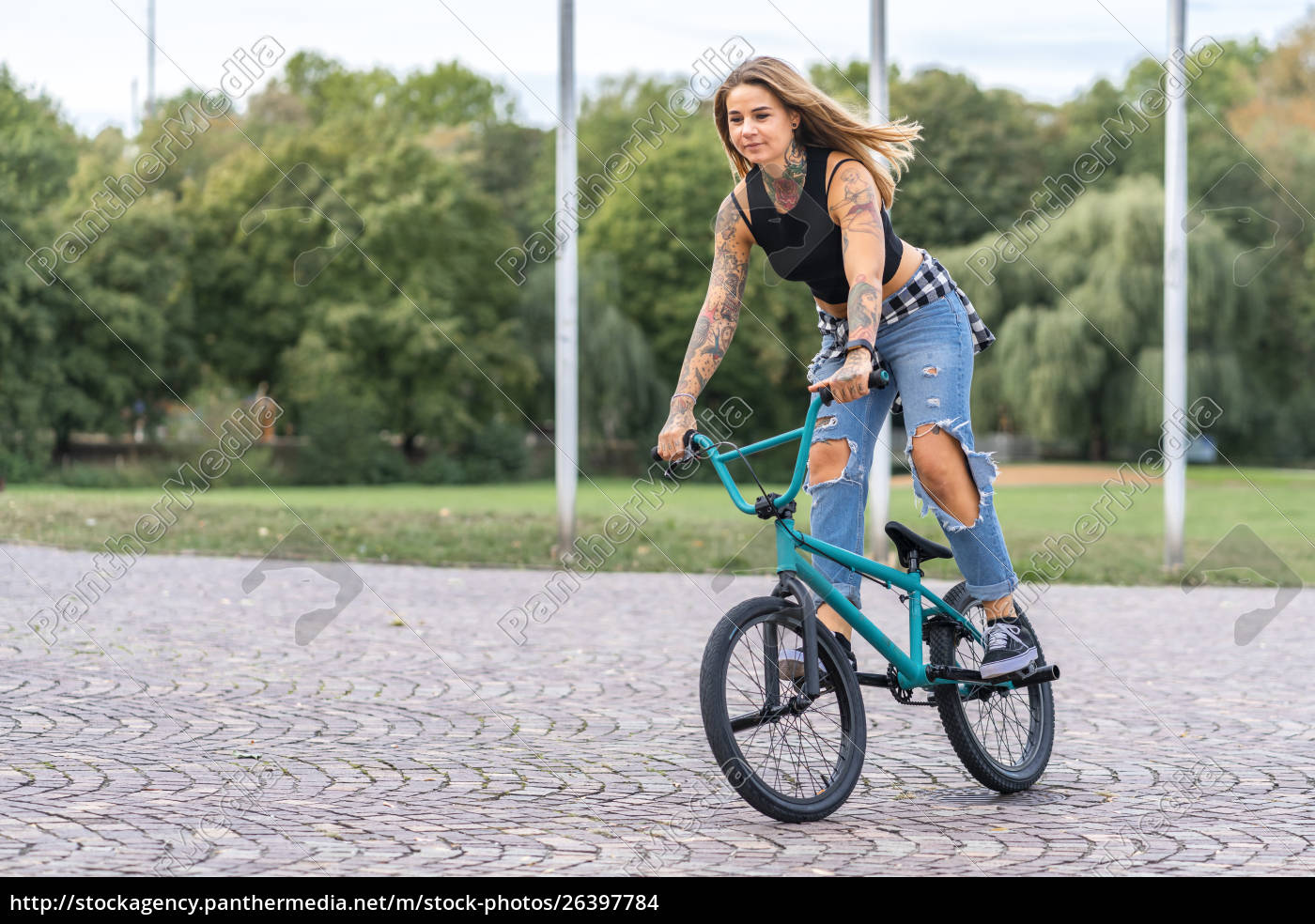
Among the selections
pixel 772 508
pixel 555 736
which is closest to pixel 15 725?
pixel 555 736

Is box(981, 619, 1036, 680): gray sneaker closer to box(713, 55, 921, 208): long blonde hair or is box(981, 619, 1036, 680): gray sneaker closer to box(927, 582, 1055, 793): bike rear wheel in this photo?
box(927, 582, 1055, 793): bike rear wheel

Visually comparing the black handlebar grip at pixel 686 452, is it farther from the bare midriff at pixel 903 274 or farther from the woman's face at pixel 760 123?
the woman's face at pixel 760 123

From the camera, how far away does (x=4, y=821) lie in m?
3.76

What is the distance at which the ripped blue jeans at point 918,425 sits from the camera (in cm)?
432

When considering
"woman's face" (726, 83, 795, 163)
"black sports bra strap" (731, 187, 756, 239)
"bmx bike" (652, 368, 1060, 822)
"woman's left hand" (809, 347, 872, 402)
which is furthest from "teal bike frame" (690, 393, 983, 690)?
"woman's face" (726, 83, 795, 163)

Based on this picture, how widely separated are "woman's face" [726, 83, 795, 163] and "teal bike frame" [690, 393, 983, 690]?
706 mm

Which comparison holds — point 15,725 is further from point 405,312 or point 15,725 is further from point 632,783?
point 405,312

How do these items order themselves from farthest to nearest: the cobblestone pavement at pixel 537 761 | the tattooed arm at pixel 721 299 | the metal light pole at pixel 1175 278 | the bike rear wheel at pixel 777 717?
the metal light pole at pixel 1175 278 < the tattooed arm at pixel 721 299 < the bike rear wheel at pixel 777 717 < the cobblestone pavement at pixel 537 761

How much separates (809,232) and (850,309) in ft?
0.94

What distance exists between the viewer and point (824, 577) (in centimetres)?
417

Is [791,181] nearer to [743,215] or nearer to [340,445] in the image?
[743,215]

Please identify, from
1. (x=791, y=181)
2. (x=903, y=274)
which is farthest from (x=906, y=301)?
(x=791, y=181)

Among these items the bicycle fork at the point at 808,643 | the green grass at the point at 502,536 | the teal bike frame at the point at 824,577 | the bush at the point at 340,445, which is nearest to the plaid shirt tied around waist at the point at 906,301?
the teal bike frame at the point at 824,577

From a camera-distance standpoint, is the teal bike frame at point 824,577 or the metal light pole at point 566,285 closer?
the teal bike frame at point 824,577
